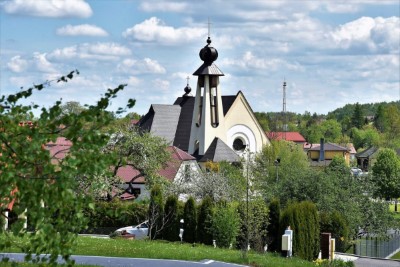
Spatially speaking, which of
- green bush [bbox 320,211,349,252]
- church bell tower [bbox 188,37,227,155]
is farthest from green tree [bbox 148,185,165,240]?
church bell tower [bbox 188,37,227,155]

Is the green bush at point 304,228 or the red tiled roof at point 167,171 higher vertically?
the red tiled roof at point 167,171

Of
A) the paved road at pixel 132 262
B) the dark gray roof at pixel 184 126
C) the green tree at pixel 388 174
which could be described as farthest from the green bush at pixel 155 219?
the green tree at pixel 388 174

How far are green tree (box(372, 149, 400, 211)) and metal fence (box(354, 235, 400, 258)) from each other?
100 ft

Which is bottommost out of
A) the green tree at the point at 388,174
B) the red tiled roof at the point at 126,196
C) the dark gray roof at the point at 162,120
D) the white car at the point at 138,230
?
the white car at the point at 138,230

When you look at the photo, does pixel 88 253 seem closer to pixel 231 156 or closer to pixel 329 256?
pixel 329 256

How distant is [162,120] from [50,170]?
78.4m

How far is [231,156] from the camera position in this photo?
269 ft

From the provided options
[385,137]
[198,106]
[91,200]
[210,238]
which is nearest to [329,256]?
[210,238]

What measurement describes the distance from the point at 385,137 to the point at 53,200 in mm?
191744

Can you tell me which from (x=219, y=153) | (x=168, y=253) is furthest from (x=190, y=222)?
(x=219, y=153)

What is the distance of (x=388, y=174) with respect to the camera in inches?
3716

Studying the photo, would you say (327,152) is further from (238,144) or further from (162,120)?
(162,120)

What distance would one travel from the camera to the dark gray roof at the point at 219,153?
3194 inches

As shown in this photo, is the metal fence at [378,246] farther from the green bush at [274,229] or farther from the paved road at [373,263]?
the green bush at [274,229]
